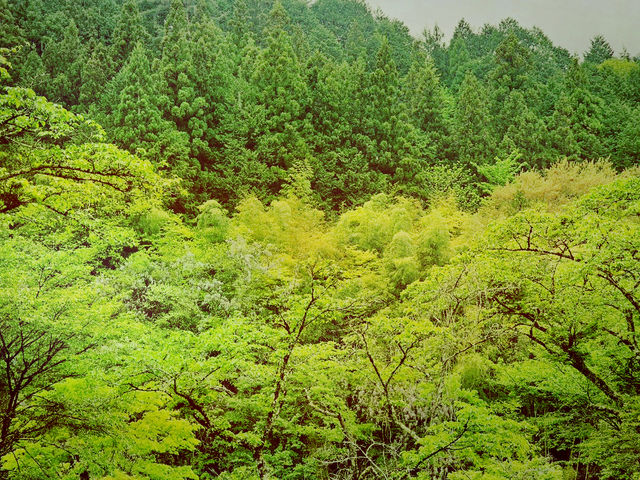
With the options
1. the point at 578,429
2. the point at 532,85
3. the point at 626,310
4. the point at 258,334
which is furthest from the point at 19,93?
the point at 532,85

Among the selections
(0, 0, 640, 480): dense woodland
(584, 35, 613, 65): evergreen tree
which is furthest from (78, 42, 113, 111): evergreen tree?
(584, 35, 613, 65): evergreen tree

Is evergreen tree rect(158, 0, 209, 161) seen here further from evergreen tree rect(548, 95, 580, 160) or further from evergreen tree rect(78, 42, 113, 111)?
evergreen tree rect(548, 95, 580, 160)

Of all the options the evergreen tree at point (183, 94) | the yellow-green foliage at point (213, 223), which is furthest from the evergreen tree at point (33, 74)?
the yellow-green foliage at point (213, 223)

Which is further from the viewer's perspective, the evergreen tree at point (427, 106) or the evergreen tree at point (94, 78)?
the evergreen tree at point (427, 106)

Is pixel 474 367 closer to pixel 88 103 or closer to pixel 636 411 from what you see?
pixel 636 411

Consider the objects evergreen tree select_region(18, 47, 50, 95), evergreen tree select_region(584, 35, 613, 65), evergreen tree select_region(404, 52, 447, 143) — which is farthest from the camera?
evergreen tree select_region(584, 35, 613, 65)

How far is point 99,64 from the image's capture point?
24.6 meters

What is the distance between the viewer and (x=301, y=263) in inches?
520

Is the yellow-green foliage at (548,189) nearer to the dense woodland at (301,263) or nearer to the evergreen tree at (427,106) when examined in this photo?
the dense woodland at (301,263)

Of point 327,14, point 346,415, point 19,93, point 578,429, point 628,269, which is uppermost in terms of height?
point 327,14

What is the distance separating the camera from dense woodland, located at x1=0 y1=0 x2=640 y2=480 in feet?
23.4

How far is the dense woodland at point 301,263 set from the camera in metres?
7.14

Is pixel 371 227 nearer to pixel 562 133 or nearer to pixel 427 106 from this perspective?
pixel 427 106

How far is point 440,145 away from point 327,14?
29.5 m
